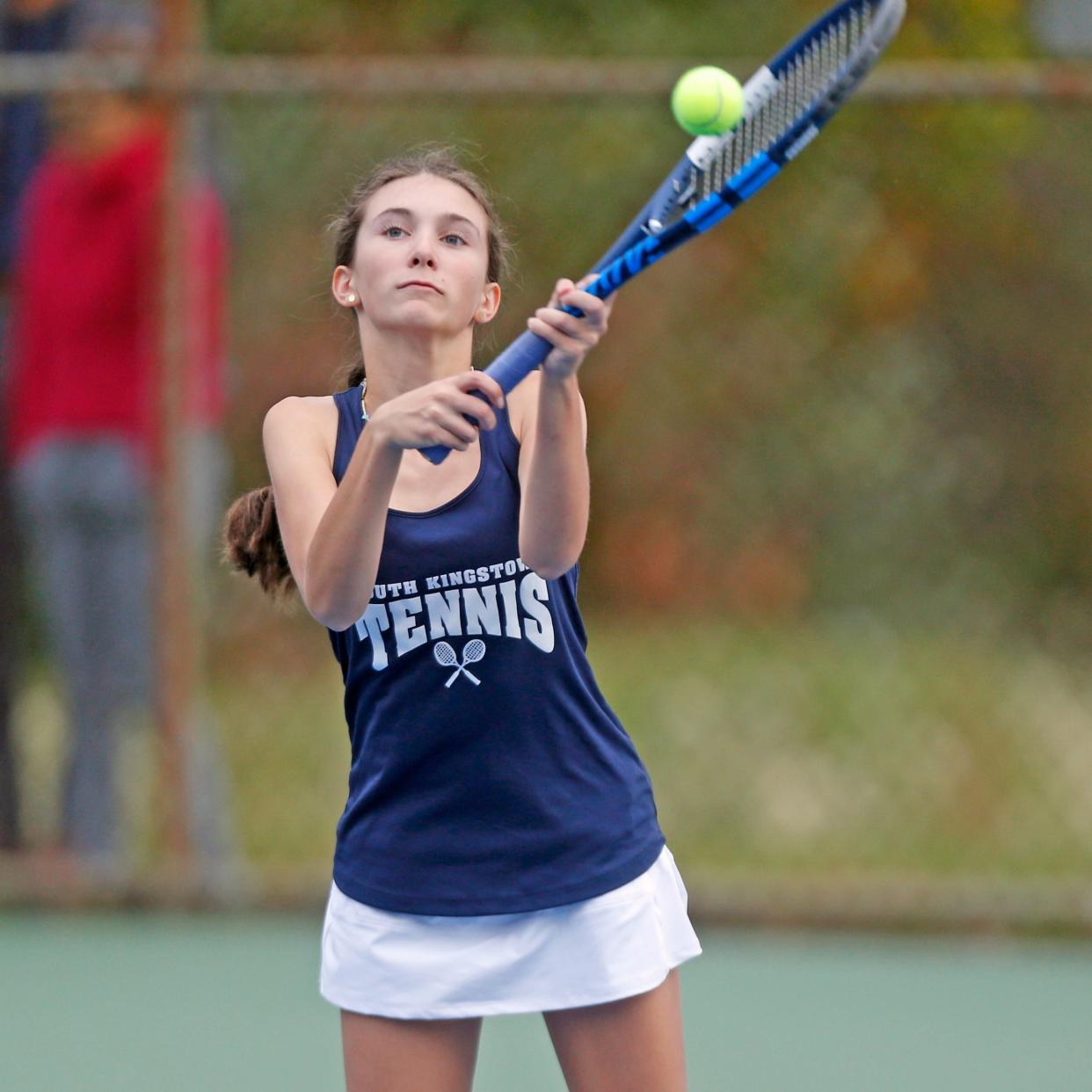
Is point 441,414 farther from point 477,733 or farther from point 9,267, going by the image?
point 9,267

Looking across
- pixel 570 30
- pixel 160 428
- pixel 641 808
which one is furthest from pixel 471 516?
pixel 570 30

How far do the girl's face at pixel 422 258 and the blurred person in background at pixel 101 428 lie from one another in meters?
2.40

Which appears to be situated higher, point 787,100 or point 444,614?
point 787,100

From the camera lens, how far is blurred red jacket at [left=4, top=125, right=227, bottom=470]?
4.50 metres

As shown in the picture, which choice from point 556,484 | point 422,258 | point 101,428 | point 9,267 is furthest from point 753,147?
point 9,267

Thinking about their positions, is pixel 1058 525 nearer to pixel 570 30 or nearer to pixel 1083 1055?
pixel 1083 1055

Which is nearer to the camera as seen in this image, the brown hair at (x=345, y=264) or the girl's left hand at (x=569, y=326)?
the girl's left hand at (x=569, y=326)

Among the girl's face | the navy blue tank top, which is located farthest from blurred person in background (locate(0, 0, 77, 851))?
the navy blue tank top

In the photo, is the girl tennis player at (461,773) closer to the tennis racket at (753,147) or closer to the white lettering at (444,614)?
the white lettering at (444,614)

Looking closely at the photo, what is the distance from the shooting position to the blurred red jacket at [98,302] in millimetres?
4496

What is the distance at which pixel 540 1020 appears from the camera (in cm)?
382

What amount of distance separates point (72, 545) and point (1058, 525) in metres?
2.41

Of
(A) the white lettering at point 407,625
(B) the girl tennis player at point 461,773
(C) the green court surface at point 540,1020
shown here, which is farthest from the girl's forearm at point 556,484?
(C) the green court surface at point 540,1020

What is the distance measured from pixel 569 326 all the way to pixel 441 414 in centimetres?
16
